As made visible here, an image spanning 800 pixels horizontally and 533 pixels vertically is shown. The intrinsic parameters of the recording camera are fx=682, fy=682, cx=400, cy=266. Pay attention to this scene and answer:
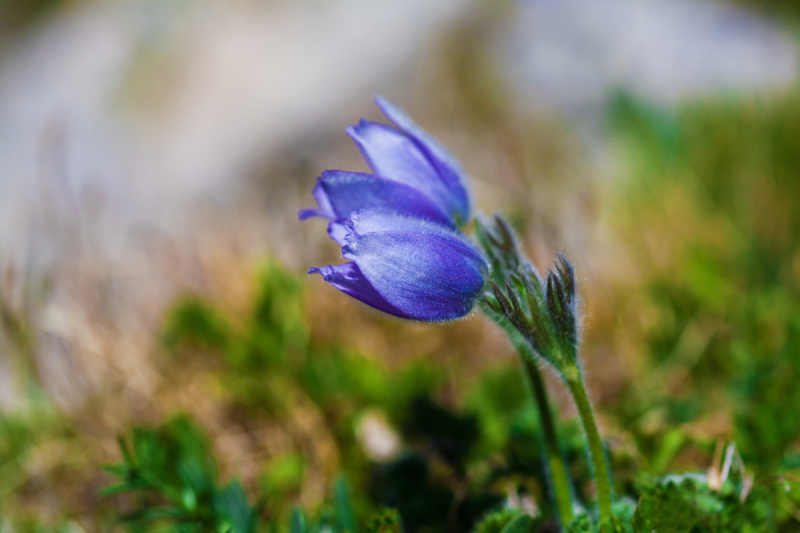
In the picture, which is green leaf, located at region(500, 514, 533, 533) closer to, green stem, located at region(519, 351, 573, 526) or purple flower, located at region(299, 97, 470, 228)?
green stem, located at region(519, 351, 573, 526)

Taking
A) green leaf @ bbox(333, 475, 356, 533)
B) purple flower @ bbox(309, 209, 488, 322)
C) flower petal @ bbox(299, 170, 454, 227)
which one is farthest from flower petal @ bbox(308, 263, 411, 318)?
green leaf @ bbox(333, 475, 356, 533)

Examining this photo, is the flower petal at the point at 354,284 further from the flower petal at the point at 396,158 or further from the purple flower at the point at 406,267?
the flower petal at the point at 396,158

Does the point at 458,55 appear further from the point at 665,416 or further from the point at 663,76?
the point at 665,416

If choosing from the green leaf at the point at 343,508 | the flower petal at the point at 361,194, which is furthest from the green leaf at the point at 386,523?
the flower petal at the point at 361,194

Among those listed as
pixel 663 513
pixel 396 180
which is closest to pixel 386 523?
pixel 663 513

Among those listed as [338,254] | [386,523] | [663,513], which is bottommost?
[663,513]

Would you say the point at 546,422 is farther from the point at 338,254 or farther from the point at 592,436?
the point at 338,254

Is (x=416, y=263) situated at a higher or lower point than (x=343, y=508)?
higher
